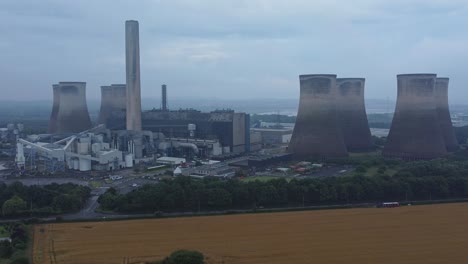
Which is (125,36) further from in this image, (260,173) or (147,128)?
(260,173)

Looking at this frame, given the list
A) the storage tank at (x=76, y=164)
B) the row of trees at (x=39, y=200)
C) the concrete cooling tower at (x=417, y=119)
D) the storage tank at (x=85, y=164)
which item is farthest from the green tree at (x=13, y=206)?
the concrete cooling tower at (x=417, y=119)

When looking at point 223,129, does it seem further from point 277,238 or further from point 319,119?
point 277,238

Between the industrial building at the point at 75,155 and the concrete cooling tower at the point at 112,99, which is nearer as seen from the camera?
the industrial building at the point at 75,155

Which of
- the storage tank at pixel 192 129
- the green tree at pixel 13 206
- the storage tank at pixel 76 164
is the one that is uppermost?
the storage tank at pixel 192 129

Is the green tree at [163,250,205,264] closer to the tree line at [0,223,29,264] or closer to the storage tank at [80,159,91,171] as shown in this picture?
the tree line at [0,223,29,264]

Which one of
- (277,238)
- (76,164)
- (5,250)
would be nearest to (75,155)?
(76,164)

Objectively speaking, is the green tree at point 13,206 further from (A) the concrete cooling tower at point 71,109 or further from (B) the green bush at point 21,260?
(A) the concrete cooling tower at point 71,109

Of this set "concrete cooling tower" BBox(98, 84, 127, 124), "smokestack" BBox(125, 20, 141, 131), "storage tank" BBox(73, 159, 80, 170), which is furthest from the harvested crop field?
"concrete cooling tower" BBox(98, 84, 127, 124)
